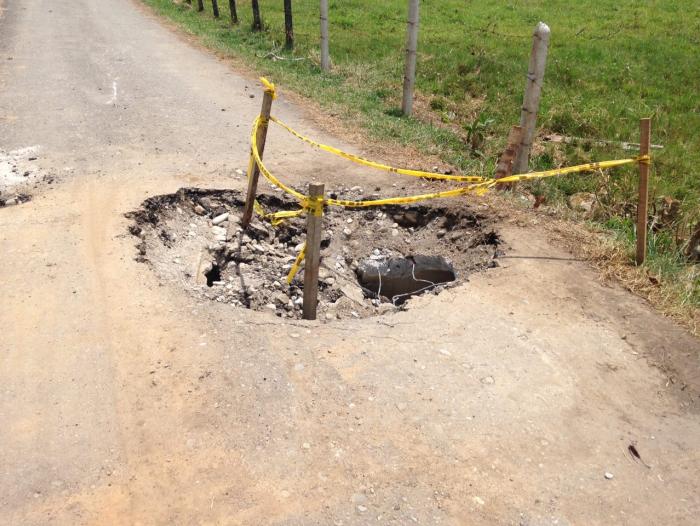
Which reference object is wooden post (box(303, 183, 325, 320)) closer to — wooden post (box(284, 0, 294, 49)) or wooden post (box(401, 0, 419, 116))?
wooden post (box(401, 0, 419, 116))

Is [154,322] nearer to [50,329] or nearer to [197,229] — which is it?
[50,329]

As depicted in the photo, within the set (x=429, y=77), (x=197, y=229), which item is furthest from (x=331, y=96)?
(x=197, y=229)

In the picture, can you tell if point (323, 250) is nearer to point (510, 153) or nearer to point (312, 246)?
point (312, 246)

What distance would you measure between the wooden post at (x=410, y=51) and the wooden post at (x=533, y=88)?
2556mm

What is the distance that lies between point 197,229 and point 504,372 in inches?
137

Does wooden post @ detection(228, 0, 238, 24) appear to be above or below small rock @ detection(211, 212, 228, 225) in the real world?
above

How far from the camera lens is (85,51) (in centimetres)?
1327

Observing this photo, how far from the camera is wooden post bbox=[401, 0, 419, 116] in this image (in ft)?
28.8

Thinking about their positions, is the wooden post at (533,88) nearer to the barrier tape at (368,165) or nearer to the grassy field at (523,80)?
the grassy field at (523,80)

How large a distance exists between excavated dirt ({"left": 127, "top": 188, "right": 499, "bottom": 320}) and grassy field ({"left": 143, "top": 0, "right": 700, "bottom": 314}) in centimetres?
160

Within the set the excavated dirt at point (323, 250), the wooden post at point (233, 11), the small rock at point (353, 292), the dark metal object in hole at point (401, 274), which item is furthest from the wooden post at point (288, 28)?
the small rock at point (353, 292)

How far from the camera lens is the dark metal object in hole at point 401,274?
6215 millimetres

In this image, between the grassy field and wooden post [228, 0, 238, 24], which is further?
wooden post [228, 0, 238, 24]

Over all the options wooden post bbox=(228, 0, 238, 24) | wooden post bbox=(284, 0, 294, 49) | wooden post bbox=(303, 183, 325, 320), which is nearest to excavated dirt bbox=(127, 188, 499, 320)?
wooden post bbox=(303, 183, 325, 320)
